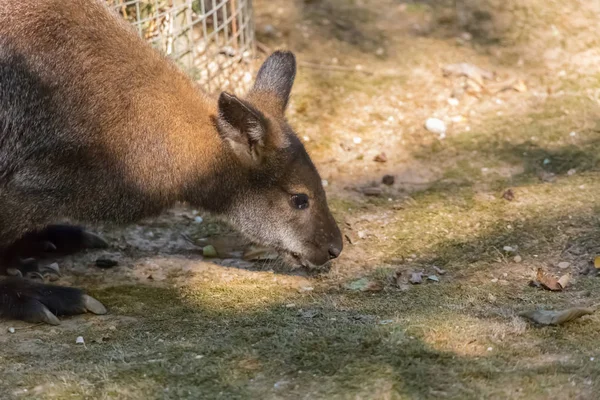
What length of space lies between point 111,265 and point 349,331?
1.95 metres

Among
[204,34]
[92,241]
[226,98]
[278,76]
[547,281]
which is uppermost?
[226,98]

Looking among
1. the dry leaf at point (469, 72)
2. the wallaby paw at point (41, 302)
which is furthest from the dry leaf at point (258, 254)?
the dry leaf at point (469, 72)

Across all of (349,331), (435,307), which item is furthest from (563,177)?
(349,331)

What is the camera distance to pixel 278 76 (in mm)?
5402

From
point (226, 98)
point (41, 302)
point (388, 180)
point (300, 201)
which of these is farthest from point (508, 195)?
point (41, 302)

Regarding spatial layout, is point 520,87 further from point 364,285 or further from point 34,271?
point 34,271

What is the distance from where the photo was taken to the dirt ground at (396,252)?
3787 millimetres

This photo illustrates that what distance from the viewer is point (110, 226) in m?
5.02

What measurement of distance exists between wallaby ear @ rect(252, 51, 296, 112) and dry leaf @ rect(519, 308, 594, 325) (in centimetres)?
202

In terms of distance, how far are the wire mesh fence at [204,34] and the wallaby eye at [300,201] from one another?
64.6 inches

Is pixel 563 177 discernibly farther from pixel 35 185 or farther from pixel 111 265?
pixel 35 185

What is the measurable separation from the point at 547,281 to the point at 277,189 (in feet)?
5.21

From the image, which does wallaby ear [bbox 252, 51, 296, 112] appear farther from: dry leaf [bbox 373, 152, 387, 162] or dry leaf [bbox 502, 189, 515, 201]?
dry leaf [bbox 502, 189, 515, 201]

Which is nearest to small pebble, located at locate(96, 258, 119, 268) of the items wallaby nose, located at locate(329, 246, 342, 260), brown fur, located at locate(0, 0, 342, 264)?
brown fur, located at locate(0, 0, 342, 264)
